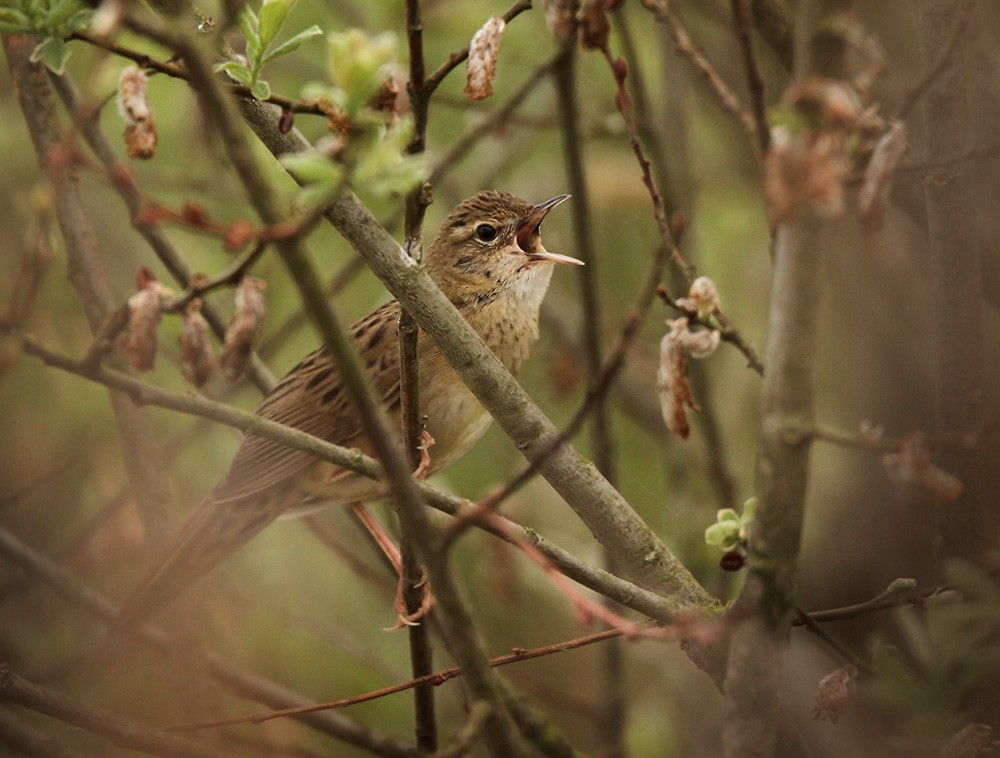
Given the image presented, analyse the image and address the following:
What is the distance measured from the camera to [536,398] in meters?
5.59

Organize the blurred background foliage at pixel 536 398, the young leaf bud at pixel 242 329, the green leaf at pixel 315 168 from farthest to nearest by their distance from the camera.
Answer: the blurred background foliage at pixel 536 398 → the young leaf bud at pixel 242 329 → the green leaf at pixel 315 168

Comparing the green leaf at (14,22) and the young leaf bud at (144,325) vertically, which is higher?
the green leaf at (14,22)

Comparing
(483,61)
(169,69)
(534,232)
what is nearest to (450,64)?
(483,61)

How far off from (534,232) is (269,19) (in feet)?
7.56

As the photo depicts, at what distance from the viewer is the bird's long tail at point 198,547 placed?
347 cm

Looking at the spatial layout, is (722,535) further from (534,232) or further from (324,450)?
(534,232)

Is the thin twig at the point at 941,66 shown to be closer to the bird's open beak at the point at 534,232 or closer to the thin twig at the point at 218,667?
the bird's open beak at the point at 534,232

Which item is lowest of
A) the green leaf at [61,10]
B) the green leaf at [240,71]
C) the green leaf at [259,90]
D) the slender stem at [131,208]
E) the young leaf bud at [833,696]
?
the young leaf bud at [833,696]

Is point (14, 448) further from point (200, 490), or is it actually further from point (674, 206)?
point (674, 206)

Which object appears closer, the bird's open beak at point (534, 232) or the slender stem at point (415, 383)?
the slender stem at point (415, 383)

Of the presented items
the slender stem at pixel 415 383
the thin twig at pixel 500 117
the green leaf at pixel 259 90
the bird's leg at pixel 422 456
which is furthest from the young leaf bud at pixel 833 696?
the thin twig at pixel 500 117

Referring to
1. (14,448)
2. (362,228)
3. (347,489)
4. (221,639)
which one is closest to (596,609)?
(362,228)

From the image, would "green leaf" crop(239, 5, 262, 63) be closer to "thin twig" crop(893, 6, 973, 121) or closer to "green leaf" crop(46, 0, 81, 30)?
"green leaf" crop(46, 0, 81, 30)

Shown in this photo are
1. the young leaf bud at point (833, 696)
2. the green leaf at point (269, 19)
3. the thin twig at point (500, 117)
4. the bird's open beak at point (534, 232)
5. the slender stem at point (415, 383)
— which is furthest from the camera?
the bird's open beak at point (534, 232)
